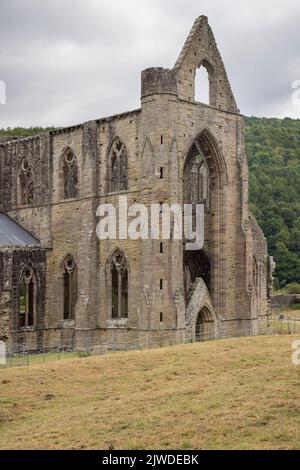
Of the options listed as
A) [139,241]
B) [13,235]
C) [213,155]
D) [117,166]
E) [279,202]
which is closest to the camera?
[139,241]

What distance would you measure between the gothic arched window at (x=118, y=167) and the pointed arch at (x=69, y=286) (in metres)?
4.83

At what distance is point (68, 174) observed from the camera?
4069 cm

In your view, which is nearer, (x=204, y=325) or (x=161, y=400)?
(x=161, y=400)

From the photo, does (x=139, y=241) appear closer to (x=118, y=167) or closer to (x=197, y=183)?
(x=118, y=167)

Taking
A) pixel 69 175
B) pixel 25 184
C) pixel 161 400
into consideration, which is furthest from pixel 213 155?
pixel 161 400

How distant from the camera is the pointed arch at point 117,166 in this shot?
3756 cm

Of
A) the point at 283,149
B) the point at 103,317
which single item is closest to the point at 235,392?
the point at 103,317

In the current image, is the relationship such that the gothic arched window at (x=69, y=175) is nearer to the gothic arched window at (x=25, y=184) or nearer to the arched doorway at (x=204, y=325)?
the gothic arched window at (x=25, y=184)

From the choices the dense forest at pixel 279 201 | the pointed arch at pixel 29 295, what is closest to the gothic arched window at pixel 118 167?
the pointed arch at pixel 29 295

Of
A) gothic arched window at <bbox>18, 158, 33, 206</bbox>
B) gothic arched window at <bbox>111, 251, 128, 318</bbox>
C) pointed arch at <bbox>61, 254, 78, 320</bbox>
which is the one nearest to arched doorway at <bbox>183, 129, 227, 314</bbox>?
gothic arched window at <bbox>111, 251, 128, 318</bbox>

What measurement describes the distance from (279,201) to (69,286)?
151 ft

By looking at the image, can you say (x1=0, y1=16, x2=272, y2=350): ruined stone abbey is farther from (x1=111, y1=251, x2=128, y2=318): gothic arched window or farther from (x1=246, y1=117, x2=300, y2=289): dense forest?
(x1=246, y1=117, x2=300, y2=289): dense forest

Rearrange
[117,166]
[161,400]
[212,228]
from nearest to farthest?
[161,400]
[117,166]
[212,228]

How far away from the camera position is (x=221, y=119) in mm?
39281
